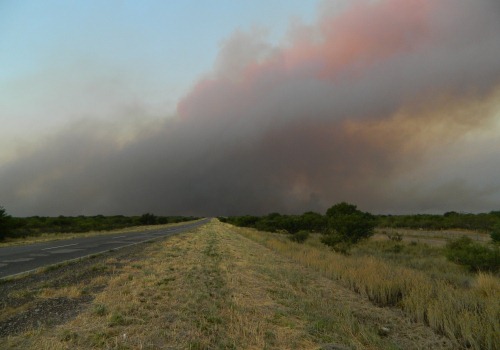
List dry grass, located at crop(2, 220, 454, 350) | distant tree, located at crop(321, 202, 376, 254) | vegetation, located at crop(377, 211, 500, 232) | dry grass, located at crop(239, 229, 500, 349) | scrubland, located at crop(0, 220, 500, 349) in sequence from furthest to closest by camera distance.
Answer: vegetation, located at crop(377, 211, 500, 232) < distant tree, located at crop(321, 202, 376, 254) < dry grass, located at crop(239, 229, 500, 349) < scrubland, located at crop(0, 220, 500, 349) < dry grass, located at crop(2, 220, 454, 350)

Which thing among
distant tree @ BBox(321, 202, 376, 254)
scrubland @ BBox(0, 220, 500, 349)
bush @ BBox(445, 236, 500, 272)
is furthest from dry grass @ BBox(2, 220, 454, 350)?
distant tree @ BBox(321, 202, 376, 254)

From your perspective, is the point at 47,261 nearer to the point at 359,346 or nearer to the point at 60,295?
the point at 60,295

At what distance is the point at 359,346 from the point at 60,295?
29.1 feet

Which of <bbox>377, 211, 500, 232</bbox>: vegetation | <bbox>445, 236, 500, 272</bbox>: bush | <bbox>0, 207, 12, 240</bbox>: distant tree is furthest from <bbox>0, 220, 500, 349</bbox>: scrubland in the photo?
<bbox>377, 211, 500, 232</bbox>: vegetation

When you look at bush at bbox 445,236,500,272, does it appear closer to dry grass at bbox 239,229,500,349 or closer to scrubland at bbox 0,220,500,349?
scrubland at bbox 0,220,500,349

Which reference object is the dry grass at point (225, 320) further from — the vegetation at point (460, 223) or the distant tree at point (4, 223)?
the vegetation at point (460, 223)

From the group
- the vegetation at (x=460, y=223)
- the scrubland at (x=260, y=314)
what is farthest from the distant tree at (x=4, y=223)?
the vegetation at (x=460, y=223)

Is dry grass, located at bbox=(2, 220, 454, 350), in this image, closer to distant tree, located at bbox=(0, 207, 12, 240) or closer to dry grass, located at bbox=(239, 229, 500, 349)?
dry grass, located at bbox=(239, 229, 500, 349)

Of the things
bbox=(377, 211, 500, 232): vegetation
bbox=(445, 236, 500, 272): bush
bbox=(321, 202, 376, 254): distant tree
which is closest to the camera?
bbox=(445, 236, 500, 272): bush

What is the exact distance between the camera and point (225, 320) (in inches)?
291

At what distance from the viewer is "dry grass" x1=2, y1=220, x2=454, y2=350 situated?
Result: 6.07 meters

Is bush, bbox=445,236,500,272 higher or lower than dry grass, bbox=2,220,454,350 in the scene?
lower

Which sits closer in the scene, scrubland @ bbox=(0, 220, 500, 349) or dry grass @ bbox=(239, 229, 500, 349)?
scrubland @ bbox=(0, 220, 500, 349)

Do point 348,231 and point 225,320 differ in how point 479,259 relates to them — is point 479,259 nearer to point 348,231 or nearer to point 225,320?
point 348,231
